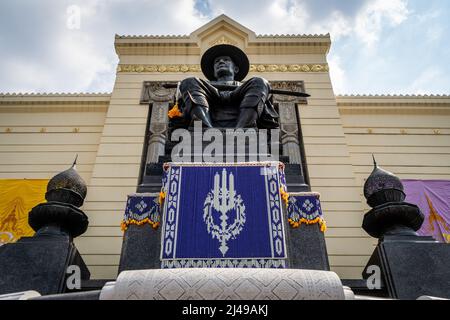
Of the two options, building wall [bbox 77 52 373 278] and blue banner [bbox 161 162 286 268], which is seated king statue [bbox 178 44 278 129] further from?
building wall [bbox 77 52 373 278]

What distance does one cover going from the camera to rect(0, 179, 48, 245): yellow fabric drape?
23.9 feet

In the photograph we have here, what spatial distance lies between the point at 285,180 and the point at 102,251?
448cm

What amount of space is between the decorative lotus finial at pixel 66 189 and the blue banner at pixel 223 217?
1.01 metres

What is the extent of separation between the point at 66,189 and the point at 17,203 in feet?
16.0

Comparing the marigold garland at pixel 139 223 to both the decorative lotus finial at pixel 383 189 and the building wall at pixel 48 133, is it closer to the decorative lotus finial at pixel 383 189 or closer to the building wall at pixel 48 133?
the decorative lotus finial at pixel 383 189

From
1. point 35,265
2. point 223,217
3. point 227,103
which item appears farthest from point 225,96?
point 35,265

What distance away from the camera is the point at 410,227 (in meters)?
3.31

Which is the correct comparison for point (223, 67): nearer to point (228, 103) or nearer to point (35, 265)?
point (228, 103)

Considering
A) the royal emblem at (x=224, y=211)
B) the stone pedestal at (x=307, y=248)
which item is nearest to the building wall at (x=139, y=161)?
the stone pedestal at (x=307, y=248)

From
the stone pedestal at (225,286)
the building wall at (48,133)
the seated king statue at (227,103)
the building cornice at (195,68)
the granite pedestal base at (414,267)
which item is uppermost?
the building cornice at (195,68)

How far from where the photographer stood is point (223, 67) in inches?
200

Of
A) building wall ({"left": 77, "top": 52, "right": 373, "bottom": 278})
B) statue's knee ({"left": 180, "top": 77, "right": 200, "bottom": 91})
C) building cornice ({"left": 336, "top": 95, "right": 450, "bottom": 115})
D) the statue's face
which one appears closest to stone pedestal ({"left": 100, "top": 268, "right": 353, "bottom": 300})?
statue's knee ({"left": 180, "top": 77, "right": 200, "bottom": 91})

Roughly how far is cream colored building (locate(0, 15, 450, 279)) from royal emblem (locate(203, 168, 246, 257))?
14.2ft

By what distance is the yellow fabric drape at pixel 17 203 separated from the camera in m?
7.27
